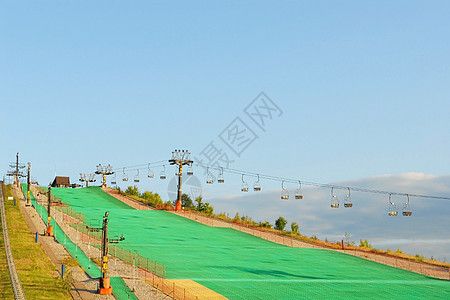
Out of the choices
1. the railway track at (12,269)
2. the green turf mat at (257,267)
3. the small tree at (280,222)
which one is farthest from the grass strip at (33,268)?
the small tree at (280,222)

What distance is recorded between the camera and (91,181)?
142 metres

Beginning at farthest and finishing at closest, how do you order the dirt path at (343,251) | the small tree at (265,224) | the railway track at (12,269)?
the small tree at (265,224) → the dirt path at (343,251) → the railway track at (12,269)

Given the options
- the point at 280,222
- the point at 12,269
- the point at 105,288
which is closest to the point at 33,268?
the point at 12,269

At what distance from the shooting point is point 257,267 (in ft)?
175

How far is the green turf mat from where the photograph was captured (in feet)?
144

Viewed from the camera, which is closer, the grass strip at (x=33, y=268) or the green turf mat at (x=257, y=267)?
the grass strip at (x=33, y=268)

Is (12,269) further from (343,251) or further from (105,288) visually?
(343,251)

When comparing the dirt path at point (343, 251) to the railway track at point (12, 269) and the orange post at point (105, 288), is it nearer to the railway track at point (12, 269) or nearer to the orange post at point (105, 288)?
the railway track at point (12, 269)

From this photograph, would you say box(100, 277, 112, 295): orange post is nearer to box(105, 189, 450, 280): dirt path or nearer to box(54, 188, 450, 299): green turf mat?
box(54, 188, 450, 299): green turf mat

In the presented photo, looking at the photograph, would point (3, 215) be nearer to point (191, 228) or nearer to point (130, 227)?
point (130, 227)

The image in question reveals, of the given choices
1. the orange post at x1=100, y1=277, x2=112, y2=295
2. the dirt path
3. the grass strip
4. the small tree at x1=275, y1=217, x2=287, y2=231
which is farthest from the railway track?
the small tree at x1=275, y1=217, x2=287, y2=231

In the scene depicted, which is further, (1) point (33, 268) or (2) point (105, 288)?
(1) point (33, 268)

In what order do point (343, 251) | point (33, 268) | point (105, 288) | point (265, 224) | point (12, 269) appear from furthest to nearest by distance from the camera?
point (265, 224)
point (343, 251)
point (33, 268)
point (12, 269)
point (105, 288)

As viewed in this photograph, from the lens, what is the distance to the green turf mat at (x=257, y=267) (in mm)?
43938
